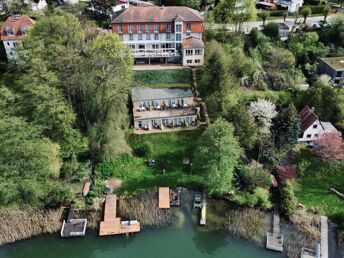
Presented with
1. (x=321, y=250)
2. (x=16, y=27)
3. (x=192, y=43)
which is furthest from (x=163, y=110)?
(x=16, y=27)

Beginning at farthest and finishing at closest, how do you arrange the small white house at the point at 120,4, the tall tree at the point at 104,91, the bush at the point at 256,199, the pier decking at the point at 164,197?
1. the small white house at the point at 120,4
2. the tall tree at the point at 104,91
3. the pier decking at the point at 164,197
4. the bush at the point at 256,199

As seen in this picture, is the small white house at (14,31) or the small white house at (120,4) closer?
the small white house at (14,31)

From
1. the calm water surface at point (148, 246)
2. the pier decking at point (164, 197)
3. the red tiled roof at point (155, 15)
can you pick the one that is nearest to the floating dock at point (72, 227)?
the calm water surface at point (148, 246)

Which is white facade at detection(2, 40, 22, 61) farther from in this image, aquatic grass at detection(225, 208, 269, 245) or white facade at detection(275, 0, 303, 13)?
white facade at detection(275, 0, 303, 13)

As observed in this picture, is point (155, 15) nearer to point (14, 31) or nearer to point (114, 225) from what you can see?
point (14, 31)

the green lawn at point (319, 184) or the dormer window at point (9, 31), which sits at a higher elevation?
the dormer window at point (9, 31)

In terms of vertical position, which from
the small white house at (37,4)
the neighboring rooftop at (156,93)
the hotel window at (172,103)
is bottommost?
the hotel window at (172,103)

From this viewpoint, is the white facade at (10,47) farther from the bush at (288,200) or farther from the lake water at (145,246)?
the bush at (288,200)
